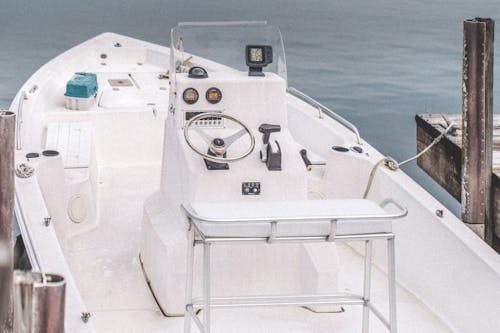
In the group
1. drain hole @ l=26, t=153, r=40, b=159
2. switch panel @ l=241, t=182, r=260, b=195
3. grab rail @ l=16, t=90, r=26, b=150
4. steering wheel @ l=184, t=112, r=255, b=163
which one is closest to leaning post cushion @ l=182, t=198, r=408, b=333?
steering wheel @ l=184, t=112, r=255, b=163

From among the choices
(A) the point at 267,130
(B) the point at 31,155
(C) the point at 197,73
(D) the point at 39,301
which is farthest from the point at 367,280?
(B) the point at 31,155

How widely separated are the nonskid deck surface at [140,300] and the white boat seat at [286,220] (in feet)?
2.58

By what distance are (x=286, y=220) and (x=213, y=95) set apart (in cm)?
116

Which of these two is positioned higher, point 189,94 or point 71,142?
point 189,94

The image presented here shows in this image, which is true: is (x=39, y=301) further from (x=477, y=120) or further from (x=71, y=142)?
(x=71, y=142)

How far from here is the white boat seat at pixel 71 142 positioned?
14.5 ft

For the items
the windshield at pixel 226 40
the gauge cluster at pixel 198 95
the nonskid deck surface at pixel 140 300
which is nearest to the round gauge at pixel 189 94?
the gauge cluster at pixel 198 95

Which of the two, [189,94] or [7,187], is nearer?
[7,187]

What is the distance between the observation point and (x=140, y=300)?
3.51m

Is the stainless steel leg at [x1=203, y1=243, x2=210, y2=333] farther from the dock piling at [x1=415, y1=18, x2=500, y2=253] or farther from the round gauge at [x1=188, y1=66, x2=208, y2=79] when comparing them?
the dock piling at [x1=415, y1=18, x2=500, y2=253]

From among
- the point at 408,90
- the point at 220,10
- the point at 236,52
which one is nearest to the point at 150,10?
the point at 220,10

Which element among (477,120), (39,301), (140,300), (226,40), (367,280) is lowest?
(140,300)

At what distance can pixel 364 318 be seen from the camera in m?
3.08

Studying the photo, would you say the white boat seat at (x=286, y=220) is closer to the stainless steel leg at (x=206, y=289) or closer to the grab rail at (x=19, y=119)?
the stainless steel leg at (x=206, y=289)
